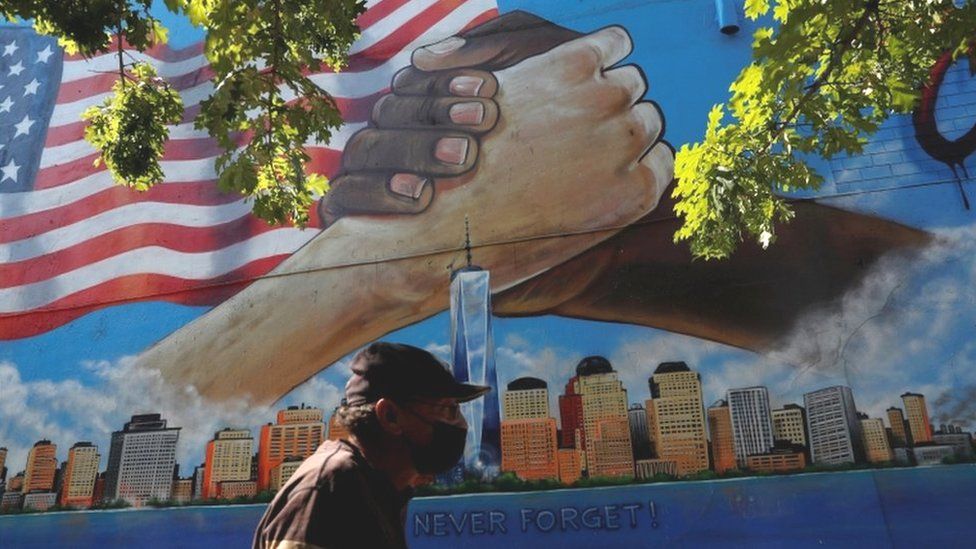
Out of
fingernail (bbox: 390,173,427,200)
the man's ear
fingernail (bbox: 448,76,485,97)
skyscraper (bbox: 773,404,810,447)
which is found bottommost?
the man's ear

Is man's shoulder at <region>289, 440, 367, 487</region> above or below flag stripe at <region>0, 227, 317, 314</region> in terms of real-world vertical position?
below

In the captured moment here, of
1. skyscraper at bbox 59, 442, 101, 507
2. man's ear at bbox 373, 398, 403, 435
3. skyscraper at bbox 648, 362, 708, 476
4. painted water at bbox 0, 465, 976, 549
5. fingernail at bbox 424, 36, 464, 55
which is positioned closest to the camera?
man's ear at bbox 373, 398, 403, 435

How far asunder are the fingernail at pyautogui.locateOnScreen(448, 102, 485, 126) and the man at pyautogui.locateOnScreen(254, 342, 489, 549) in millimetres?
5699

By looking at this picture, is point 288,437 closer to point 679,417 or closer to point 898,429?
point 679,417

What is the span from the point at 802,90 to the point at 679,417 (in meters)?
2.76

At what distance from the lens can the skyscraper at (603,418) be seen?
5.90m

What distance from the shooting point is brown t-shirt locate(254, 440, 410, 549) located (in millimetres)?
1551

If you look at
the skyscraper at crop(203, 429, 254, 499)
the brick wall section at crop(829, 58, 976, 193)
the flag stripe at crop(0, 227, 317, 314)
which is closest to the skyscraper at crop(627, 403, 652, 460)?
the brick wall section at crop(829, 58, 976, 193)

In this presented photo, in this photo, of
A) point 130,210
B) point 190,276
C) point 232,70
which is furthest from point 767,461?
point 130,210

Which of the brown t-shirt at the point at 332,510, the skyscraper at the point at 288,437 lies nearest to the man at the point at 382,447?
the brown t-shirt at the point at 332,510

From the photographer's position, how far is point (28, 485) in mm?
7426

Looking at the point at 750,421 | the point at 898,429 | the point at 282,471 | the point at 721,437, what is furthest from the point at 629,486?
the point at 282,471

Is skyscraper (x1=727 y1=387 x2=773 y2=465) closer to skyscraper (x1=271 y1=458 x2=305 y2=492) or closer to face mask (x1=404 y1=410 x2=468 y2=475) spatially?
skyscraper (x1=271 y1=458 x2=305 y2=492)

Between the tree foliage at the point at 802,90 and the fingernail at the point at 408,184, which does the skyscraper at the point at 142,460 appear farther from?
the tree foliage at the point at 802,90
